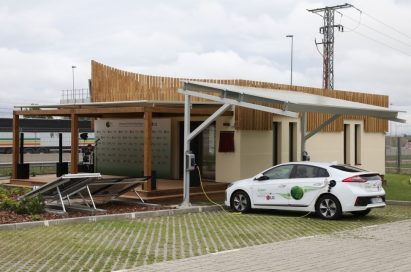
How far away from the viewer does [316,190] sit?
14422 mm

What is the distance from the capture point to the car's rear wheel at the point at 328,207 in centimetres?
1413

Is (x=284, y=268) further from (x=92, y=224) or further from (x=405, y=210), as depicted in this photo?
(x=405, y=210)

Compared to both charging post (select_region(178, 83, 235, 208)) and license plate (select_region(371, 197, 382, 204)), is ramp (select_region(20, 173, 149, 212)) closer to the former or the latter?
charging post (select_region(178, 83, 235, 208))

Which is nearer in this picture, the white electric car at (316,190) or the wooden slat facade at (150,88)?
the white electric car at (316,190)

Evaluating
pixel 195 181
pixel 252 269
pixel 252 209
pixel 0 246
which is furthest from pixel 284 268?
pixel 195 181

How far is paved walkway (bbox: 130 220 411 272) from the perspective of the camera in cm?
844

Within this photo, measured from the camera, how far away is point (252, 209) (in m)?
16.2

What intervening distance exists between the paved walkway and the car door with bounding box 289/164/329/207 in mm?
2822

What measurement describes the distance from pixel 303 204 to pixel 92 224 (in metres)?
5.01

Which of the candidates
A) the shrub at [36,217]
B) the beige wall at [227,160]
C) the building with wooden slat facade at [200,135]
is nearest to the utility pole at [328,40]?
the building with wooden slat facade at [200,135]

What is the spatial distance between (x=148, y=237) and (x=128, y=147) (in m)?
13.7

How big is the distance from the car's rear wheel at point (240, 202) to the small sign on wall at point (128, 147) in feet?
24.7

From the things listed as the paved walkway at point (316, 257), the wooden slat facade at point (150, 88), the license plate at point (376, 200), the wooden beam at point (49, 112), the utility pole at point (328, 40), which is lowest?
the paved walkway at point (316, 257)

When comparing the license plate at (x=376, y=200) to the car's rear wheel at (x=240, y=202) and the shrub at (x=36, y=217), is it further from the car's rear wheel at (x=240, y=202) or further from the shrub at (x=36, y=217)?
the shrub at (x=36, y=217)
